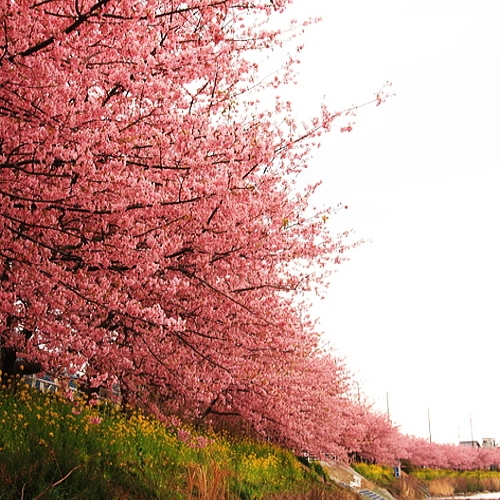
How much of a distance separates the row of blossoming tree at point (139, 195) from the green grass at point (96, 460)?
2.92 feet

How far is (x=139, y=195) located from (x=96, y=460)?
145 inches

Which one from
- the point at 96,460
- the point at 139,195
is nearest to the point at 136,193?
the point at 139,195

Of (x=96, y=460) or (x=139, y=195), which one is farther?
(x=96, y=460)

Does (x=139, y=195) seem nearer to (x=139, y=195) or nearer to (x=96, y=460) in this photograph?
(x=139, y=195)

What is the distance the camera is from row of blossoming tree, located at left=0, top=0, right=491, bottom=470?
607cm

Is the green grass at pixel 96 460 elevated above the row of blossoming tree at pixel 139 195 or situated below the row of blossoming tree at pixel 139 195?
below

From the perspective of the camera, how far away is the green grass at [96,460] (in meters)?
7.33

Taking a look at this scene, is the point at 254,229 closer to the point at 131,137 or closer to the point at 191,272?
the point at 191,272

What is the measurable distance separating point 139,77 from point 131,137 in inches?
27.8

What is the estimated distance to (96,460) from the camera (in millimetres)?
8445

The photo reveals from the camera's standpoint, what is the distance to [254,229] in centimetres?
846

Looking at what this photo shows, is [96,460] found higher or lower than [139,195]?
lower

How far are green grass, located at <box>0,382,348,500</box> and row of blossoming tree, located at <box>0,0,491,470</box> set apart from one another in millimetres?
891

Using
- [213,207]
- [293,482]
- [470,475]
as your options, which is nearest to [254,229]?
[213,207]
